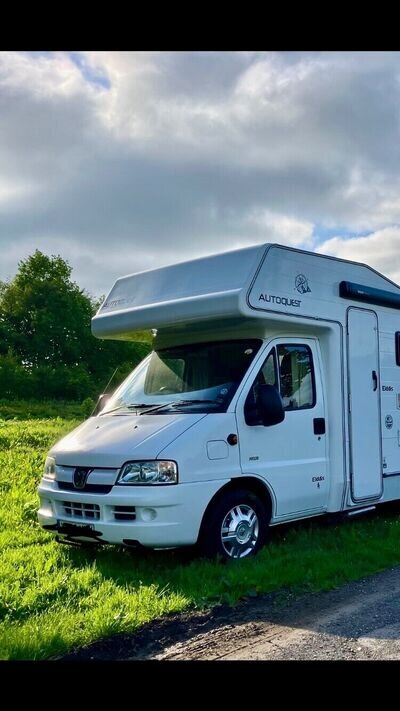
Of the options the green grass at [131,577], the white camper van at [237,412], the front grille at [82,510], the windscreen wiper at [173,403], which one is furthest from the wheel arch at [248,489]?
the front grille at [82,510]

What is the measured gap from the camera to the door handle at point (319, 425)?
7.18 m

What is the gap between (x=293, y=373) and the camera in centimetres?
704

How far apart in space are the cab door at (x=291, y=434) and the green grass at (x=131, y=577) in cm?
50

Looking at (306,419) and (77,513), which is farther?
(306,419)

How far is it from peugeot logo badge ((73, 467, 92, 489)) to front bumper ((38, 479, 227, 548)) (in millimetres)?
105

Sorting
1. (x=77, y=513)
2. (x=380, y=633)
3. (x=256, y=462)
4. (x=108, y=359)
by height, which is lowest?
(x=380, y=633)

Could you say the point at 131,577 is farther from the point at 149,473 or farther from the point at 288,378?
the point at 288,378

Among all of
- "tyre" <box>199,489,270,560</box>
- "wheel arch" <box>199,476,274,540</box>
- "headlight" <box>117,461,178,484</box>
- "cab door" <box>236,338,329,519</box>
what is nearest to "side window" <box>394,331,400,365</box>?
"cab door" <box>236,338,329,519</box>

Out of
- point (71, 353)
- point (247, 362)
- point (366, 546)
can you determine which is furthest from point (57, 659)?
point (71, 353)

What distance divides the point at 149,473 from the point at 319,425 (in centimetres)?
224

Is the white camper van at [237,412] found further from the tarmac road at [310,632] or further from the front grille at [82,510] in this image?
the tarmac road at [310,632]

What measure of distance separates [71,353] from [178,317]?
152ft

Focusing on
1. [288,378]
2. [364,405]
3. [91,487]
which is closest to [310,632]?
[91,487]

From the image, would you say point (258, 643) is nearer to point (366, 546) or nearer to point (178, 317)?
point (366, 546)
